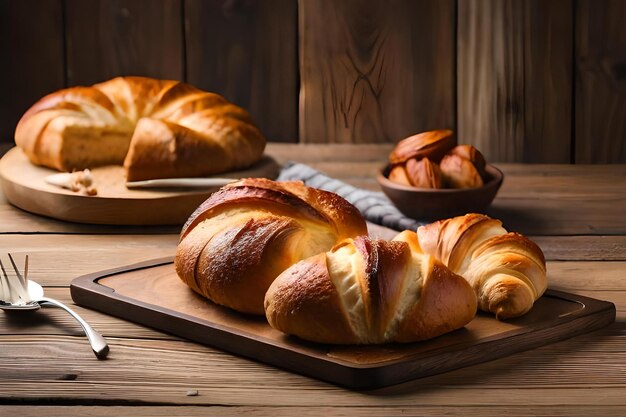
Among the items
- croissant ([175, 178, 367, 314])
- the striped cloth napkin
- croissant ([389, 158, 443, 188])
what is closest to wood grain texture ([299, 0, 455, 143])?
the striped cloth napkin

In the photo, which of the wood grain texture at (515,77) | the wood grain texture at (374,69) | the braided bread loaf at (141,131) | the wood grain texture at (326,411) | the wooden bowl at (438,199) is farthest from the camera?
the wood grain texture at (374,69)

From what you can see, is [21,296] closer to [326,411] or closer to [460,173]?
[326,411]

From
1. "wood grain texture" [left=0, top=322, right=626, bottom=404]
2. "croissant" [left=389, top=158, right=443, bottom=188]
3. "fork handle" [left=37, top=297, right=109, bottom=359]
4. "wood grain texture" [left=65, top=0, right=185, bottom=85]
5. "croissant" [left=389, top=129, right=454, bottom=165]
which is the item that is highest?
"wood grain texture" [left=65, top=0, right=185, bottom=85]

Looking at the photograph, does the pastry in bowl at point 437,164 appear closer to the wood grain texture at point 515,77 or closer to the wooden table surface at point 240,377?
the wooden table surface at point 240,377

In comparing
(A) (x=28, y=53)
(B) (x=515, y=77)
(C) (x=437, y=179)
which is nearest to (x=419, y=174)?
(C) (x=437, y=179)

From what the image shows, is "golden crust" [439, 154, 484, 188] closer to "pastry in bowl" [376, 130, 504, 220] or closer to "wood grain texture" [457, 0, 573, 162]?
"pastry in bowl" [376, 130, 504, 220]

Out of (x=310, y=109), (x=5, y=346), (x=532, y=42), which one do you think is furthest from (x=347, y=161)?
(x=5, y=346)

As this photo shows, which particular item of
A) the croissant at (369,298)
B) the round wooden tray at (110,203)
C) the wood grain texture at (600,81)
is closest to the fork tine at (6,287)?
the croissant at (369,298)
